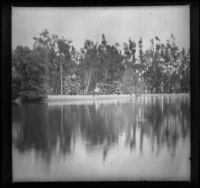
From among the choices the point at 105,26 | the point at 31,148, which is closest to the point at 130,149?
the point at 31,148

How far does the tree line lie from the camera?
4.62 ft

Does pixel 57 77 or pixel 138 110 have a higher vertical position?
pixel 57 77

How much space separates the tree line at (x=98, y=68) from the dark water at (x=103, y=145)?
0.44 feet

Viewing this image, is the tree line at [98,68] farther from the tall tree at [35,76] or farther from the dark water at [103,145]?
the dark water at [103,145]

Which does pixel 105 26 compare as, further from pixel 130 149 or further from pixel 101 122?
pixel 130 149

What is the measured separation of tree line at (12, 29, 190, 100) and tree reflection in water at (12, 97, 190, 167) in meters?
0.12

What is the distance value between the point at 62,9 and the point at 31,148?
2.78ft

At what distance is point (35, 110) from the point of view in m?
1.41

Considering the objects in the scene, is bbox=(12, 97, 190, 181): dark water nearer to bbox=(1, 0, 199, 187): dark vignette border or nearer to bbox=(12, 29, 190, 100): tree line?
bbox=(1, 0, 199, 187): dark vignette border

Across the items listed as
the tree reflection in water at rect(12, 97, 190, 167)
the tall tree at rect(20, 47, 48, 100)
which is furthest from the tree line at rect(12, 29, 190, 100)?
the tree reflection in water at rect(12, 97, 190, 167)

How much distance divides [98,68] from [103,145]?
0.47 metres

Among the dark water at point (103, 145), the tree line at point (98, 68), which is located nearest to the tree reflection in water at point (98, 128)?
the dark water at point (103, 145)
